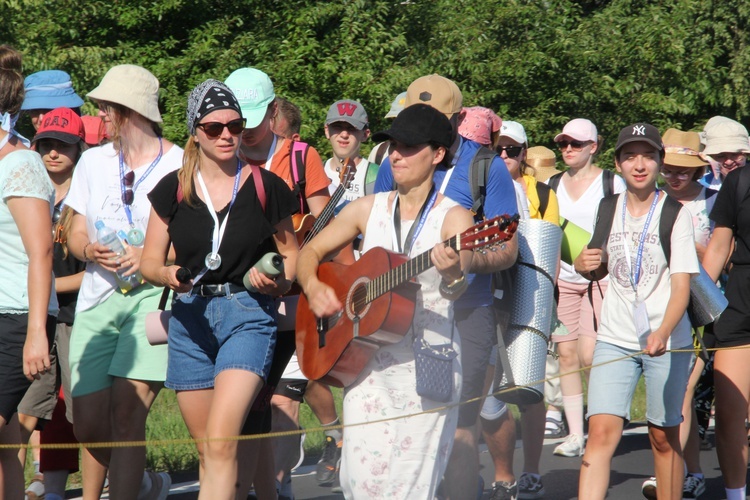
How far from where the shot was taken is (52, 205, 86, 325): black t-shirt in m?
6.49

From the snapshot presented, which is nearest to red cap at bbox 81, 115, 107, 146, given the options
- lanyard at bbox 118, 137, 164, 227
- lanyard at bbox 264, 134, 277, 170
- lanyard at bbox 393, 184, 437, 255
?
lanyard at bbox 264, 134, 277, 170

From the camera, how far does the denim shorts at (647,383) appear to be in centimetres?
563

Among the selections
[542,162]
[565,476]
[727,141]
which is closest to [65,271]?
[565,476]

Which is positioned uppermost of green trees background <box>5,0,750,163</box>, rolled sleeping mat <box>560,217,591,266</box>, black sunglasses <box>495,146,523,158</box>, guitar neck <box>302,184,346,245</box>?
green trees background <box>5,0,750,163</box>

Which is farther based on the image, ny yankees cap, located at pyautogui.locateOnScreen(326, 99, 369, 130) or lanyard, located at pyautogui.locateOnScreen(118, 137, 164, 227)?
ny yankees cap, located at pyautogui.locateOnScreen(326, 99, 369, 130)

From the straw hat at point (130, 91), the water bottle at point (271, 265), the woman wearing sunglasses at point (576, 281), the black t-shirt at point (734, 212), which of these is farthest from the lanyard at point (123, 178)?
the woman wearing sunglasses at point (576, 281)

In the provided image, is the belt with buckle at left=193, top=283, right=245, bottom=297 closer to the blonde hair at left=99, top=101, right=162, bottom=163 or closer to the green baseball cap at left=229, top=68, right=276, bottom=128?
the blonde hair at left=99, top=101, right=162, bottom=163

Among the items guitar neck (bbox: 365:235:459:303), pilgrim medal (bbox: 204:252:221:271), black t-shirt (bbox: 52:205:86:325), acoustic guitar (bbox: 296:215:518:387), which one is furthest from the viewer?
black t-shirt (bbox: 52:205:86:325)

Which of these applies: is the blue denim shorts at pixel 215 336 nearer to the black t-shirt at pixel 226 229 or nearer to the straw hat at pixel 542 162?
the black t-shirt at pixel 226 229

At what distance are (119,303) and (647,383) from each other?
8.67 ft

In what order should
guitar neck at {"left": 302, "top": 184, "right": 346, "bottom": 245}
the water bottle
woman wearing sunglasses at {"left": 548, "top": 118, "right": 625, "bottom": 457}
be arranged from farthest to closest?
woman wearing sunglasses at {"left": 548, "top": 118, "right": 625, "bottom": 457} < guitar neck at {"left": 302, "top": 184, "right": 346, "bottom": 245} < the water bottle

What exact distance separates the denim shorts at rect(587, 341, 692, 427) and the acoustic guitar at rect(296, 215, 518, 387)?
1.56 meters

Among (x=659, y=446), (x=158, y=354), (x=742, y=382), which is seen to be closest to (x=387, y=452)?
(x=158, y=354)

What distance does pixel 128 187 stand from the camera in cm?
549
